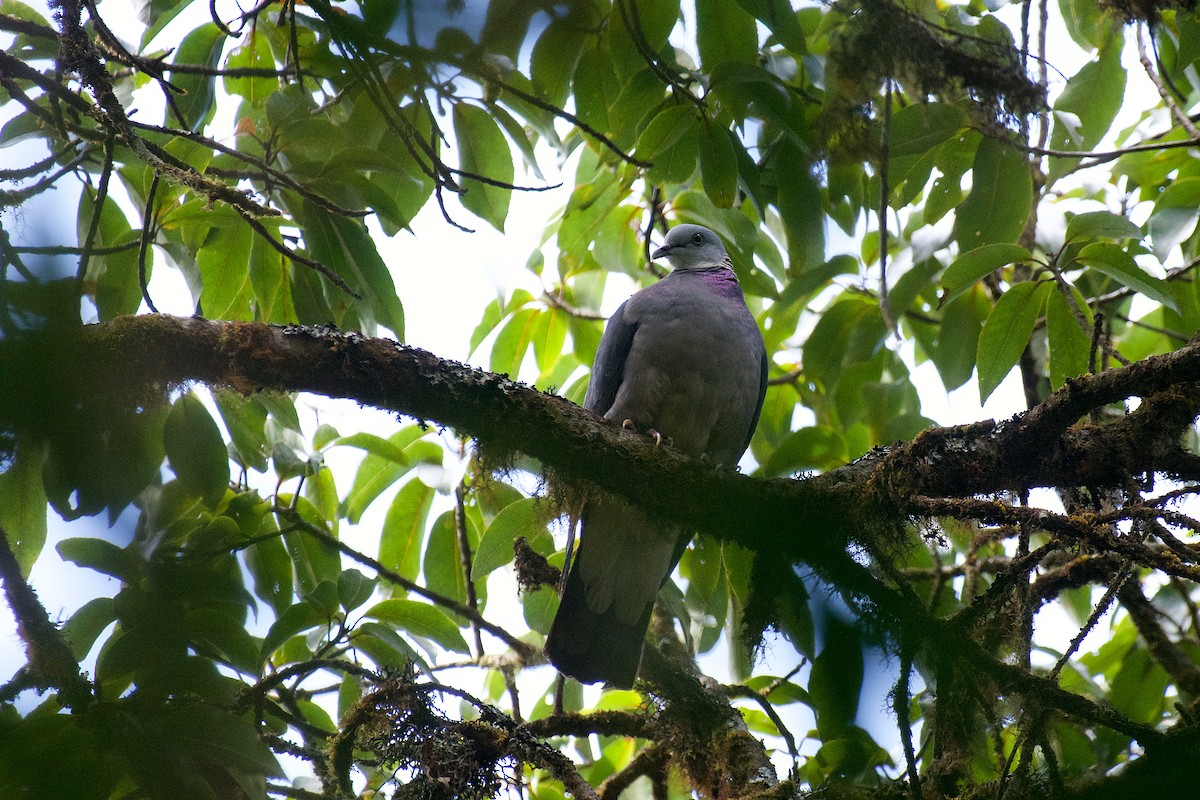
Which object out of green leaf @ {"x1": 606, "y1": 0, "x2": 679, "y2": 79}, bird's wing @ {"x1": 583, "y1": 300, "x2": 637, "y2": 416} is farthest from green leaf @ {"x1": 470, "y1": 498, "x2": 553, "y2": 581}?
green leaf @ {"x1": 606, "y1": 0, "x2": 679, "y2": 79}

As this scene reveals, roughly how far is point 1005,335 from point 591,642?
1646mm

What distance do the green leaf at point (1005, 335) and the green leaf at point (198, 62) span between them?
89.2 inches

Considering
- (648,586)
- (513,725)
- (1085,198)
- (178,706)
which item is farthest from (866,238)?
(178,706)

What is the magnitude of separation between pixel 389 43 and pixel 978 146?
2232mm

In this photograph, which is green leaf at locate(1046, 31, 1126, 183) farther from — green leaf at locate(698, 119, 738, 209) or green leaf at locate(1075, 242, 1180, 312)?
green leaf at locate(698, 119, 738, 209)

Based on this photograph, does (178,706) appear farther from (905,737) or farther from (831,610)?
(905,737)

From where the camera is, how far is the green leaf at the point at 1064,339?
255 cm

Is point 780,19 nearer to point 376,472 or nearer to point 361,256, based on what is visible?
point 361,256

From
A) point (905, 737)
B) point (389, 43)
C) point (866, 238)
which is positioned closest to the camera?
point (389, 43)

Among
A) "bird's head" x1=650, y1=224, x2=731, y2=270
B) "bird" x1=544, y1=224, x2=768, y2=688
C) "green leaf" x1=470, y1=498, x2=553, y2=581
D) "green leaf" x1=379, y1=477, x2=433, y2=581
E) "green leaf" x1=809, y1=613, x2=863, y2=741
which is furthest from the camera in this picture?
"bird's head" x1=650, y1=224, x2=731, y2=270

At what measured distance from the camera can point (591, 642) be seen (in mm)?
3145

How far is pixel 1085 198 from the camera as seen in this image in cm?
390

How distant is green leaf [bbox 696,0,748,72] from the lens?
7.57 feet

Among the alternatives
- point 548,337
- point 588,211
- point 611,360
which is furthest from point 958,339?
point 548,337
